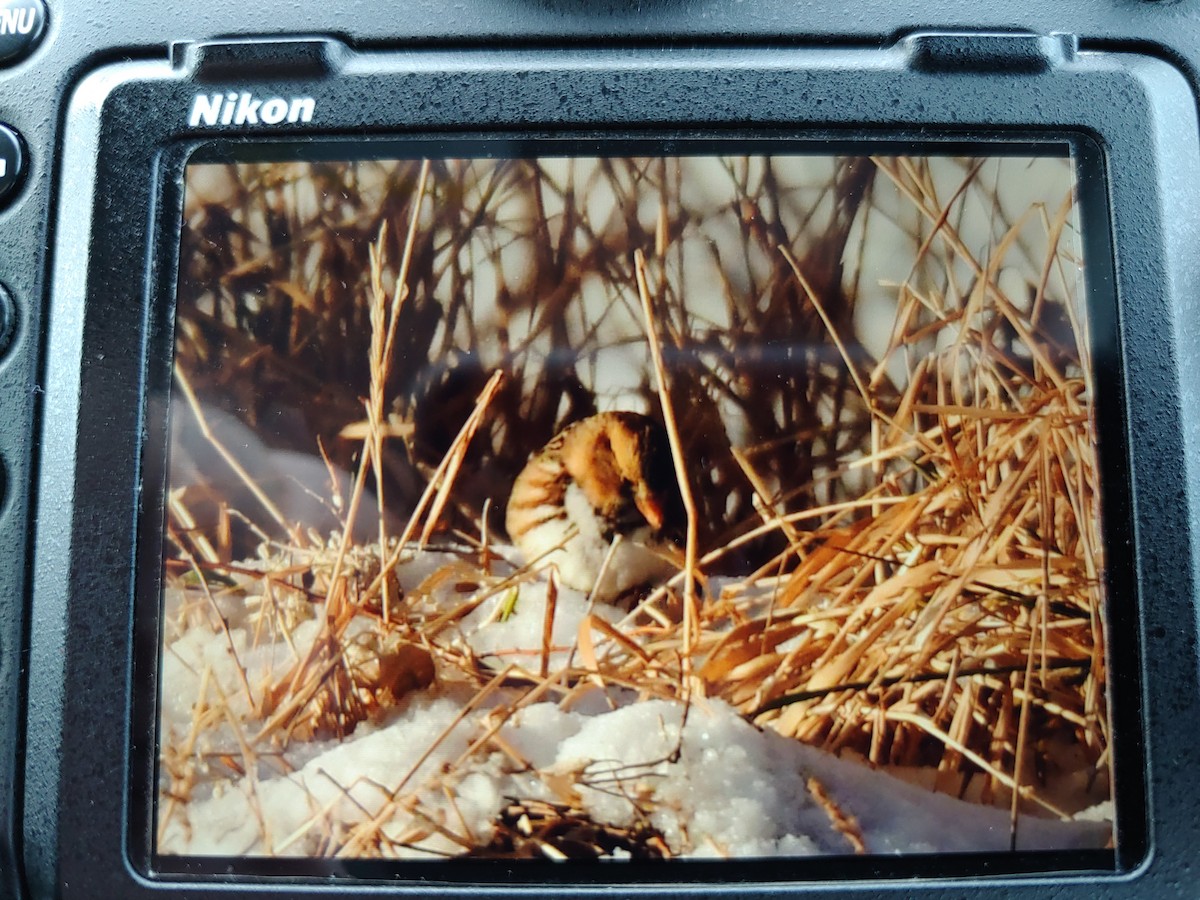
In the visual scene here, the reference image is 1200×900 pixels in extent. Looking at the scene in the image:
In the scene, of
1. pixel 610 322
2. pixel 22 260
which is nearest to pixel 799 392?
pixel 610 322

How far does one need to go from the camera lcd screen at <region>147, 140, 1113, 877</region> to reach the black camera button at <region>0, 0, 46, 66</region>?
157 millimetres

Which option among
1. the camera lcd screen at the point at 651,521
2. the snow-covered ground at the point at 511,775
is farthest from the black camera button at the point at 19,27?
the snow-covered ground at the point at 511,775

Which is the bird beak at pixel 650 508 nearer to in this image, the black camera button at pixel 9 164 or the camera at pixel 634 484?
the camera at pixel 634 484

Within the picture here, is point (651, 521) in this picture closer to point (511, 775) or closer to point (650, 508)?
point (650, 508)

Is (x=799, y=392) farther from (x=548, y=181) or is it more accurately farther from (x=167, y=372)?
(x=167, y=372)

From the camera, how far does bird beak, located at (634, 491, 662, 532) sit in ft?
1.37

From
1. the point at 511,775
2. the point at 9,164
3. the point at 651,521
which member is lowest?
the point at 511,775

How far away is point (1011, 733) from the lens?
1.34 ft

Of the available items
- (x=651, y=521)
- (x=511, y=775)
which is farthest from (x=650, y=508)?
(x=511, y=775)

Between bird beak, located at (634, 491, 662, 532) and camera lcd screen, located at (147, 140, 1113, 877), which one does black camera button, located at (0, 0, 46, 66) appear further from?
bird beak, located at (634, 491, 662, 532)

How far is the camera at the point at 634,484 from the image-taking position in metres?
0.41

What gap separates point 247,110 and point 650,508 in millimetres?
282

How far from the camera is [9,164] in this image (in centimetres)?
43

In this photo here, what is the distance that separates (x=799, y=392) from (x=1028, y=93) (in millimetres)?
188
